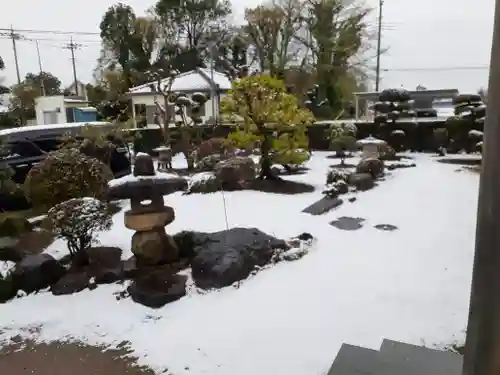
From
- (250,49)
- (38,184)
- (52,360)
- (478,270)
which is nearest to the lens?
(478,270)

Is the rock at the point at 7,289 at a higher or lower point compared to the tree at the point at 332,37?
lower

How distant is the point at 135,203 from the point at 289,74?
13704mm

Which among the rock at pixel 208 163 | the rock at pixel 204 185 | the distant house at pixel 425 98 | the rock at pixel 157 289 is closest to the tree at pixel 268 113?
the rock at pixel 204 185

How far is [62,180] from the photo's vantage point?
510 cm

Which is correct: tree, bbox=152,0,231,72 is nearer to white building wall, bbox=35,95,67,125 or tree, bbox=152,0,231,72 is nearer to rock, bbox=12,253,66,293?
white building wall, bbox=35,95,67,125

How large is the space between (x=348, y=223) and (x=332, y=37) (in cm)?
1304

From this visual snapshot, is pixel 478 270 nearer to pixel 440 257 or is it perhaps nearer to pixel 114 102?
pixel 440 257

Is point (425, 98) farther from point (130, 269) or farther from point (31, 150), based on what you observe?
point (130, 269)

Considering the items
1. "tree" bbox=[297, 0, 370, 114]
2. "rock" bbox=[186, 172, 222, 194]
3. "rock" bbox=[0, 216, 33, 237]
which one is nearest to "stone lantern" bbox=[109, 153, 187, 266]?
"rock" bbox=[0, 216, 33, 237]

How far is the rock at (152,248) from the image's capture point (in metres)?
4.10

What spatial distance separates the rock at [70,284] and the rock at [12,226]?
5.39 ft

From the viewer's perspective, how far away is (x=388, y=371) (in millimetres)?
2117

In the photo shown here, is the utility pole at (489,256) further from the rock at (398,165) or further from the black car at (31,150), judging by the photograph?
the rock at (398,165)

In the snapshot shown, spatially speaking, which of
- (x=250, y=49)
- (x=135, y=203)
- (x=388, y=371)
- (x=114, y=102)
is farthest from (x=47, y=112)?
(x=388, y=371)
